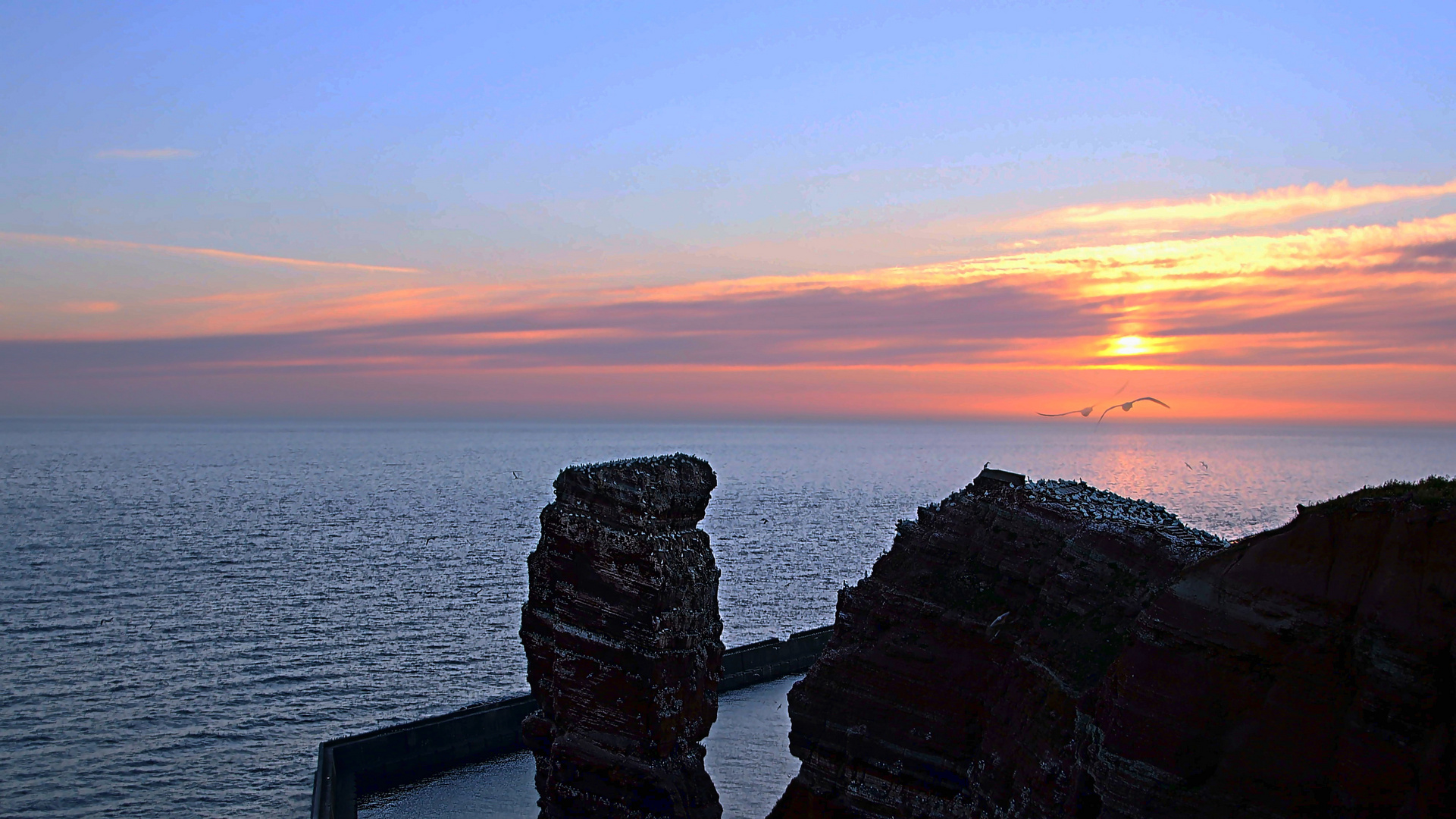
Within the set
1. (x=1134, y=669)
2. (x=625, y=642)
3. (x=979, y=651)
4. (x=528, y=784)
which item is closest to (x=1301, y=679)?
(x=1134, y=669)

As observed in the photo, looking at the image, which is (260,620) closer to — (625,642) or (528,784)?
(528,784)

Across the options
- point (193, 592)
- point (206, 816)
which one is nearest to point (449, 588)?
point (193, 592)

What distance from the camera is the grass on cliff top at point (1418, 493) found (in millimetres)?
15273

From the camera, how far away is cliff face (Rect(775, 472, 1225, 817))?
20.6m

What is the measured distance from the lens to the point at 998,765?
2128 centimetres

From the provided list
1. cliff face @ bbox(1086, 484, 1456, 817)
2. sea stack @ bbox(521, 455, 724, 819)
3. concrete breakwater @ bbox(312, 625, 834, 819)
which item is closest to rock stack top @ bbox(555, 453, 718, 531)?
sea stack @ bbox(521, 455, 724, 819)

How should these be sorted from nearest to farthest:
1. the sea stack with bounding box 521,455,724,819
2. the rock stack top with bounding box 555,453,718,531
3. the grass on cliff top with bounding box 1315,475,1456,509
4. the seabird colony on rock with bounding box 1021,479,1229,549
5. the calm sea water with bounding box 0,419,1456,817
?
the grass on cliff top with bounding box 1315,475,1456,509 → the seabird colony on rock with bounding box 1021,479,1229,549 → the sea stack with bounding box 521,455,724,819 → the rock stack top with bounding box 555,453,718,531 → the calm sea water with bounding box 0,419,1456,817

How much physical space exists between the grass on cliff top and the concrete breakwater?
34434 mm

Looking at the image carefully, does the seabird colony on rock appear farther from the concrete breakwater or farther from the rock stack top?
the concrete breakwater

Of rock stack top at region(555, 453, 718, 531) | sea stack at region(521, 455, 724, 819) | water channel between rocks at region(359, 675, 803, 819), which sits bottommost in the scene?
water channel between rocks at region(359, 675, 803, 819)

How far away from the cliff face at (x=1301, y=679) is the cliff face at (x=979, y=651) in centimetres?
257

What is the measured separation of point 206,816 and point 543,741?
19.4m

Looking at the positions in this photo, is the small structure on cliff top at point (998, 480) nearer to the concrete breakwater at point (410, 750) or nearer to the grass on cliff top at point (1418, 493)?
the grass on cliff top at point (1418, 493)

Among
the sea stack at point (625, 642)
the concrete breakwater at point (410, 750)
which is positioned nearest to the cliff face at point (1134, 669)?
the sea stack at point (625, 642)
